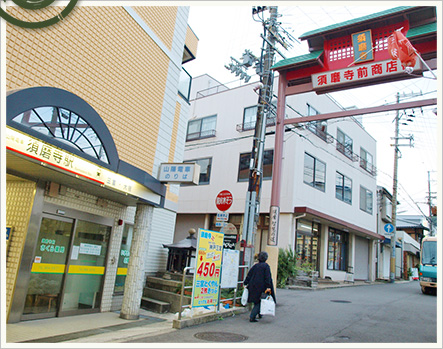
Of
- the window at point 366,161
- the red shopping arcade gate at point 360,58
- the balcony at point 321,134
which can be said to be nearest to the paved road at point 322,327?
the red shopping arcade gate at point 360,58

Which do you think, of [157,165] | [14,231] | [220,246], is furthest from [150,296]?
[14,231]

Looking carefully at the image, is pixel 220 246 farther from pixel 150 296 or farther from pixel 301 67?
pixel 301 67

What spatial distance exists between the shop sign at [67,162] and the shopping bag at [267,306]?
373 cm

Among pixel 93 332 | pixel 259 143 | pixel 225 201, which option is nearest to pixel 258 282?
pixel 225 201

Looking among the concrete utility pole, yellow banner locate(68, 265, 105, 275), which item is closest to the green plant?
the concrete utility pole

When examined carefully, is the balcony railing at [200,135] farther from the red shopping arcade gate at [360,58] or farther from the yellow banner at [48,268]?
the yellow banner at [48,268]

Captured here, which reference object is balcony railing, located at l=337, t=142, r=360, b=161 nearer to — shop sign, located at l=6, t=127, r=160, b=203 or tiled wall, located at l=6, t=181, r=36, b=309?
shop sign, located at l=6, t=127, r=160, b=203

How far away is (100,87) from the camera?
306 inches

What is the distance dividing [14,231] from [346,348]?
6611 millimetres

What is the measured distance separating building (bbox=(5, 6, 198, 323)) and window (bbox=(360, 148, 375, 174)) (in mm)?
19376

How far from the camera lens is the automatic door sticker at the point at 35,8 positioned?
231 inches

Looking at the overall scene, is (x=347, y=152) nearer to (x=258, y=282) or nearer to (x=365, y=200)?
(x=365, y=200)

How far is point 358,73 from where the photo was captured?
1016 centimetres

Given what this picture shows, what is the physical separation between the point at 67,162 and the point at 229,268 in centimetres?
498
